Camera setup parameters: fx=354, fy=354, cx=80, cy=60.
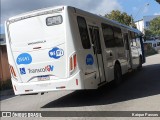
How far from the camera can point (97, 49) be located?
1223 cm

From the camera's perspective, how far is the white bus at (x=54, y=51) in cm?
1062

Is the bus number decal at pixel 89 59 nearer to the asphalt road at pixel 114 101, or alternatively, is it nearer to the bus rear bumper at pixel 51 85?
the bus rear bumper at pixel 51 85

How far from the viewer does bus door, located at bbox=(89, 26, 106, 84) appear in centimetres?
1195

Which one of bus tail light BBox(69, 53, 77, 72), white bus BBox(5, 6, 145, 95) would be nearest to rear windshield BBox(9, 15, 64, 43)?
white bus BBox(5, 6, 145, 95)

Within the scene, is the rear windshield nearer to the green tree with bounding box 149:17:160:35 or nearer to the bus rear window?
the bus rear window

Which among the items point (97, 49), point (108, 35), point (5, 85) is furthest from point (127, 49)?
point (5, 85)

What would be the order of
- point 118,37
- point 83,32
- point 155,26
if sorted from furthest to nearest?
point 155,26 < point 118,37 < point 83,32

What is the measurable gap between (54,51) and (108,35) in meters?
3.79

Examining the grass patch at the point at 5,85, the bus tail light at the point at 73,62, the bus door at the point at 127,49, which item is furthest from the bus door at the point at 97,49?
the grass patch at the point at 5,85

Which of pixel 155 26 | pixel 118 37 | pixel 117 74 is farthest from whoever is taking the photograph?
pixel 155 26

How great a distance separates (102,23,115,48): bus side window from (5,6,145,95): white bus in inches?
41.2

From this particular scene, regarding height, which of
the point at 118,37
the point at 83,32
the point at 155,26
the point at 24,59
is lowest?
the point at 24,59

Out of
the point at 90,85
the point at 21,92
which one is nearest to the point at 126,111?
the point at 90,85

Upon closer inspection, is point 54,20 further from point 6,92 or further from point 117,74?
point 6,92
